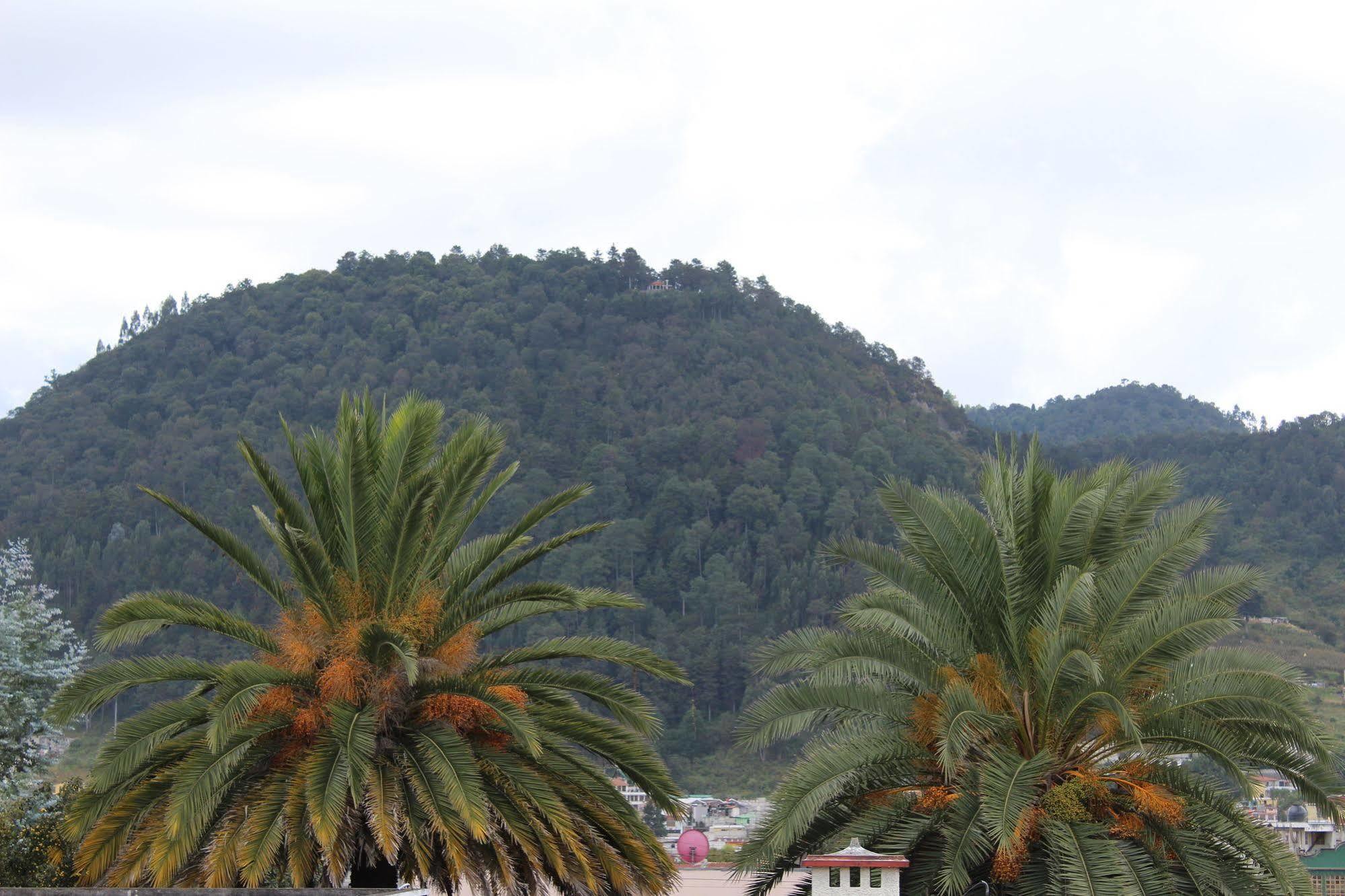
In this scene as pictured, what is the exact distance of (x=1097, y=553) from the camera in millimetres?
18344

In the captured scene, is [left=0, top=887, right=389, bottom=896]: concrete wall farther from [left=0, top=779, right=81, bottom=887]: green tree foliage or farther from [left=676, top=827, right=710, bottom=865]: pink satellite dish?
[left=676, top=827, right=710, bottom=865]: pink satellite dish

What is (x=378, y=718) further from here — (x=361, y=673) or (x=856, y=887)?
(x=856, y=887)

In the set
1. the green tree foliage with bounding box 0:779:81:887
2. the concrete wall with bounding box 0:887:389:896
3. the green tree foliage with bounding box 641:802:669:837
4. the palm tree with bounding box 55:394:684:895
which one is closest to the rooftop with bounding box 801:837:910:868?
the palm tree with bounding box 55:394:684:895

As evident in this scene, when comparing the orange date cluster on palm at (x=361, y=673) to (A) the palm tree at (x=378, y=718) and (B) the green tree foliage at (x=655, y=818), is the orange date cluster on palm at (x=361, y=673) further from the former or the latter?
(B) the green tree foliage at (x=655, y=818)

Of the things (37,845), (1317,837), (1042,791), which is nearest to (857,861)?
(1042,791)

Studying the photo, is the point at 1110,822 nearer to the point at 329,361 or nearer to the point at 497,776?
the point at 497,776

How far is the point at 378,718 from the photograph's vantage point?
680 inches

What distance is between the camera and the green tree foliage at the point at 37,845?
18609 mm

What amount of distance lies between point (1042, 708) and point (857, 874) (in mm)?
2963

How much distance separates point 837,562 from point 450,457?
4.95 meters

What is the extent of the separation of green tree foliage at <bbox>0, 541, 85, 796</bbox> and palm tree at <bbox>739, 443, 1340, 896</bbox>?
10.4m

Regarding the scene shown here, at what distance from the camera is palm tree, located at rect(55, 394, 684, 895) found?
16469 millimetres

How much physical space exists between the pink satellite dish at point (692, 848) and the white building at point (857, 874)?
1503 inches

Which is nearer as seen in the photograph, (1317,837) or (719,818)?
(1317,837)
